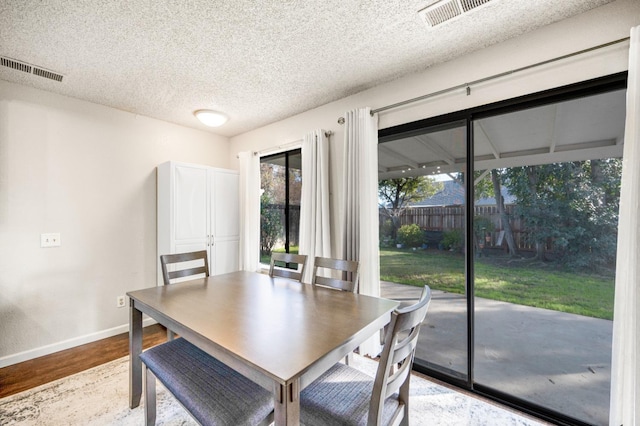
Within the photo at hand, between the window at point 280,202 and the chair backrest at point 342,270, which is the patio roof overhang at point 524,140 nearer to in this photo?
the chair backrest at point 342,270

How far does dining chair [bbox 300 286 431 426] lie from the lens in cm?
100

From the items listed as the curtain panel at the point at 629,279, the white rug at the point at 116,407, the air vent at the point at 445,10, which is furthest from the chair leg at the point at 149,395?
the air vent at the point at 445,10

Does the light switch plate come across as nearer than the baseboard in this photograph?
No

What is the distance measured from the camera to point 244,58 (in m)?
2.14

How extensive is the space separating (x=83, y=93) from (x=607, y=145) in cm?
457

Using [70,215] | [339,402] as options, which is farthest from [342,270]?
[70,215]

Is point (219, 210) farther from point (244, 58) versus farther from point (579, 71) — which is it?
point (579, 71)

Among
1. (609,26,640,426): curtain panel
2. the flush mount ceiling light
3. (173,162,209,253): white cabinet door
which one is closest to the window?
(173,162,209,253): white cabinet door

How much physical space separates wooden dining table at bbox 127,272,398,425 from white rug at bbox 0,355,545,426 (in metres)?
0.19

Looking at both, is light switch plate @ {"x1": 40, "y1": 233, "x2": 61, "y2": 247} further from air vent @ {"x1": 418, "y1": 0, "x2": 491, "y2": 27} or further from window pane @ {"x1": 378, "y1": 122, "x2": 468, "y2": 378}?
air vent @ {"x1": 418, "y1": 0, "x2": 491, "y2": 27}

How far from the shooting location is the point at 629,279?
54.8 inches

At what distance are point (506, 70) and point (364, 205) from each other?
1445 mm

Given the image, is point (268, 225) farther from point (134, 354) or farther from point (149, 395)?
point (149, 395)

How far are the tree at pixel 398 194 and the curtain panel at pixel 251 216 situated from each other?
183 centimetres
